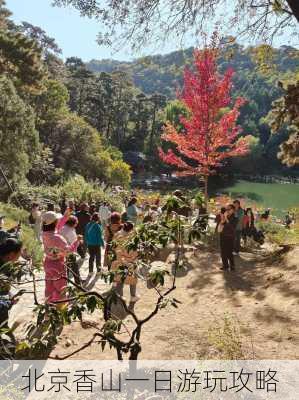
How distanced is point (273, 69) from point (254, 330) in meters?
6.67

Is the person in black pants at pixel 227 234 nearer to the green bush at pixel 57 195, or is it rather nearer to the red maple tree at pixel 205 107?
A: the red maple tree at pixel 205 107

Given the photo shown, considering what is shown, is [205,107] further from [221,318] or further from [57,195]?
[221,318]

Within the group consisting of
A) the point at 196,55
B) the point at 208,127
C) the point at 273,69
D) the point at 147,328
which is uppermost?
the point at 196,55

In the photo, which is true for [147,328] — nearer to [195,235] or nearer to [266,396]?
[266,396]

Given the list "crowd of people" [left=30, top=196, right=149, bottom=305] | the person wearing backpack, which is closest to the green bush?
"crowd of people" [left=30, top=196, right=149, bottom=305]

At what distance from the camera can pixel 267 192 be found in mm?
56781

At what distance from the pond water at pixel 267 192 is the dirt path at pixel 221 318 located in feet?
121

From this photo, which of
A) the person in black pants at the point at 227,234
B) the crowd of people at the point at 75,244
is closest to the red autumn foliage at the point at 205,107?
the crowd of people at the point at 75,244

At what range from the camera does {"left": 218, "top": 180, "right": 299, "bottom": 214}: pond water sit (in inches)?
1879

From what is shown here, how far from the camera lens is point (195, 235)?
3242mm

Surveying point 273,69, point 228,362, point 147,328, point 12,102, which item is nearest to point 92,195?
point 12,102

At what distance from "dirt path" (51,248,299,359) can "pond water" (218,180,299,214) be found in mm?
36733

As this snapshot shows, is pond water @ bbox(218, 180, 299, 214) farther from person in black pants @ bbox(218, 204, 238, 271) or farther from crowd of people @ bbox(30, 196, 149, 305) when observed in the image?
crowd of people @ bbox(30, 196, 149, 305)

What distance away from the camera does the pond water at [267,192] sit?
4774cm
